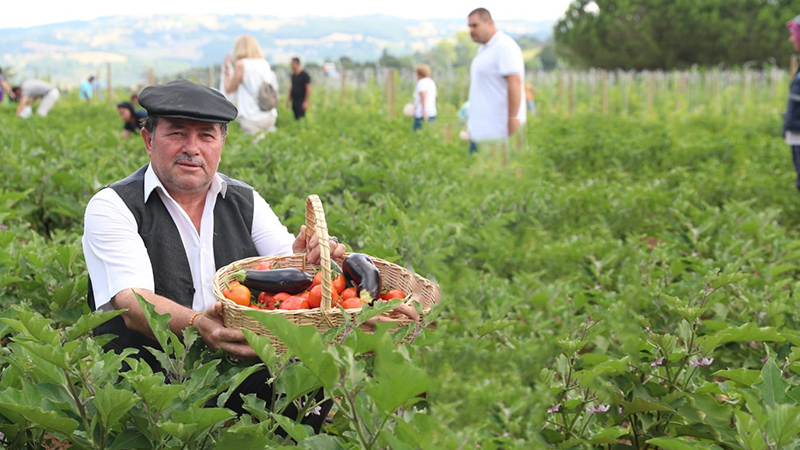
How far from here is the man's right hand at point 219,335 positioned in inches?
96.4

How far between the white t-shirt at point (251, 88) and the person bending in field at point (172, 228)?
7052 millimetres

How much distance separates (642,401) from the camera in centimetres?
267

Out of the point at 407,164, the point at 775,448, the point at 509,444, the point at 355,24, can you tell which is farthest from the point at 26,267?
the point at 355,24

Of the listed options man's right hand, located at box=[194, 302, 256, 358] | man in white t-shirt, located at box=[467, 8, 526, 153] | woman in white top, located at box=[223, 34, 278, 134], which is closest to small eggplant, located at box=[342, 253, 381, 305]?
man's right hand, located at box=[194, 302, 256, 358]

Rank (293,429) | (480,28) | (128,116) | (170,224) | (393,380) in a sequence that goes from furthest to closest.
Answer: (128,116) → (480,28) → (170,224) → (293,429) → (393,380)

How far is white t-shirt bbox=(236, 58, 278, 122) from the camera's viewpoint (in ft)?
33.1

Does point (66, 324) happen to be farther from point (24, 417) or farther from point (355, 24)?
point (355, 24)

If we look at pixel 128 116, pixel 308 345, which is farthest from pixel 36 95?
pixel 308 345

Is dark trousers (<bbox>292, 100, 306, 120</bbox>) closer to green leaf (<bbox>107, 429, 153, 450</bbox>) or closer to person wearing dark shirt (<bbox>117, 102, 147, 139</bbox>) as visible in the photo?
person wearing dark shirt (<bbox>117, 102, 147, 139</bbox>)

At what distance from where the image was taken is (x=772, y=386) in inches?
84.4

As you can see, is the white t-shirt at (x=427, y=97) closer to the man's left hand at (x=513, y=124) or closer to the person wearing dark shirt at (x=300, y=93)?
the person wearing dark shirt at (x=300, y=93)

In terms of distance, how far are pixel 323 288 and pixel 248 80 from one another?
7.96 m

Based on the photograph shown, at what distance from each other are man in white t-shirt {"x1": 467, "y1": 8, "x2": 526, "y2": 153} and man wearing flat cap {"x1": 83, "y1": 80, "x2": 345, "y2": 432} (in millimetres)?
4386

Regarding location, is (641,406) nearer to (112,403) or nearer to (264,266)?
(264,266)
